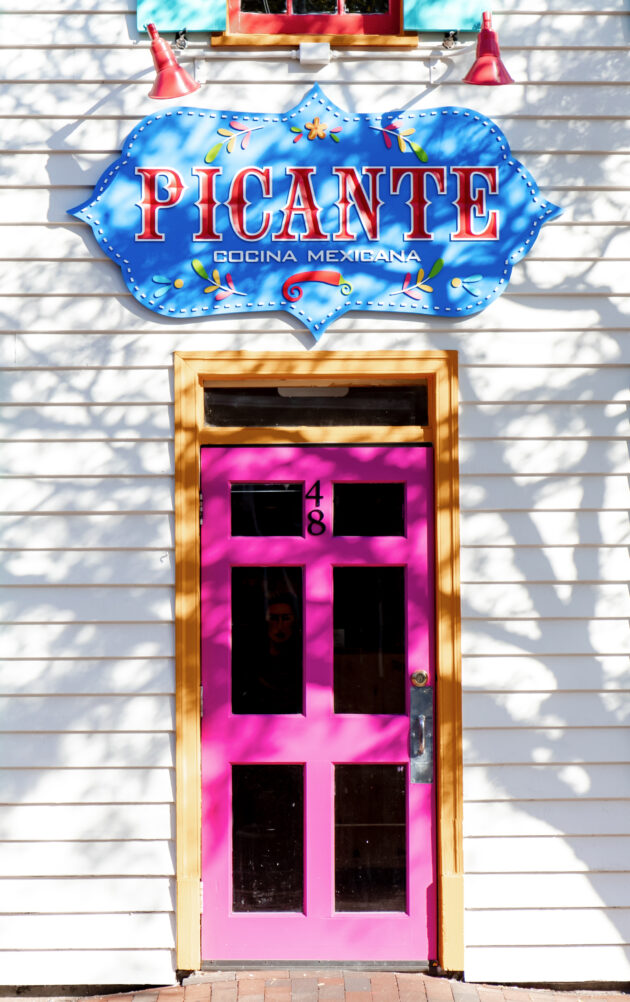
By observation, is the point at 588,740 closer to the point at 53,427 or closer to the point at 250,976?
the point at 250,976

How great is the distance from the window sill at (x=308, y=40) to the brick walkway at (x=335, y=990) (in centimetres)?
409

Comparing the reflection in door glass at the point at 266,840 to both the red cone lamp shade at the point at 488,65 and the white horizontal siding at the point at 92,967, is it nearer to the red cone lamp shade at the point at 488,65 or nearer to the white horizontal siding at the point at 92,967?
the white horizontal siding at the point at 92,967

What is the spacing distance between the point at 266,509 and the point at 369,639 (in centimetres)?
75

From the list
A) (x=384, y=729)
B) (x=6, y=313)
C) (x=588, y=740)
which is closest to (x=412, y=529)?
(x=384, y=729)

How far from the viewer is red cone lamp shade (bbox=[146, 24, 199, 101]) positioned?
3945 mm

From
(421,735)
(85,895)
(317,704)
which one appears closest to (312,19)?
(317,704)

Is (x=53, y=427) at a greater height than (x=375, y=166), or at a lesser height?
lesser

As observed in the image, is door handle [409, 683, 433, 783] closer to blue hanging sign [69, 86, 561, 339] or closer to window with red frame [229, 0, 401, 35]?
blue hanging sign [69, 86, 561, 339]

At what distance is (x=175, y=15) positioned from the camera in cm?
430

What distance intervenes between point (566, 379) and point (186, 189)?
74.7 inches

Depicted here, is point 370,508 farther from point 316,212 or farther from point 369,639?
point 316,212

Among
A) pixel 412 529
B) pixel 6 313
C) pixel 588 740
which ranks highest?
pixel 6 313

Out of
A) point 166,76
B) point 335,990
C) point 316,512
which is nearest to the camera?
point 166,76

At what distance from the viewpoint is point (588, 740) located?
4.35 m
